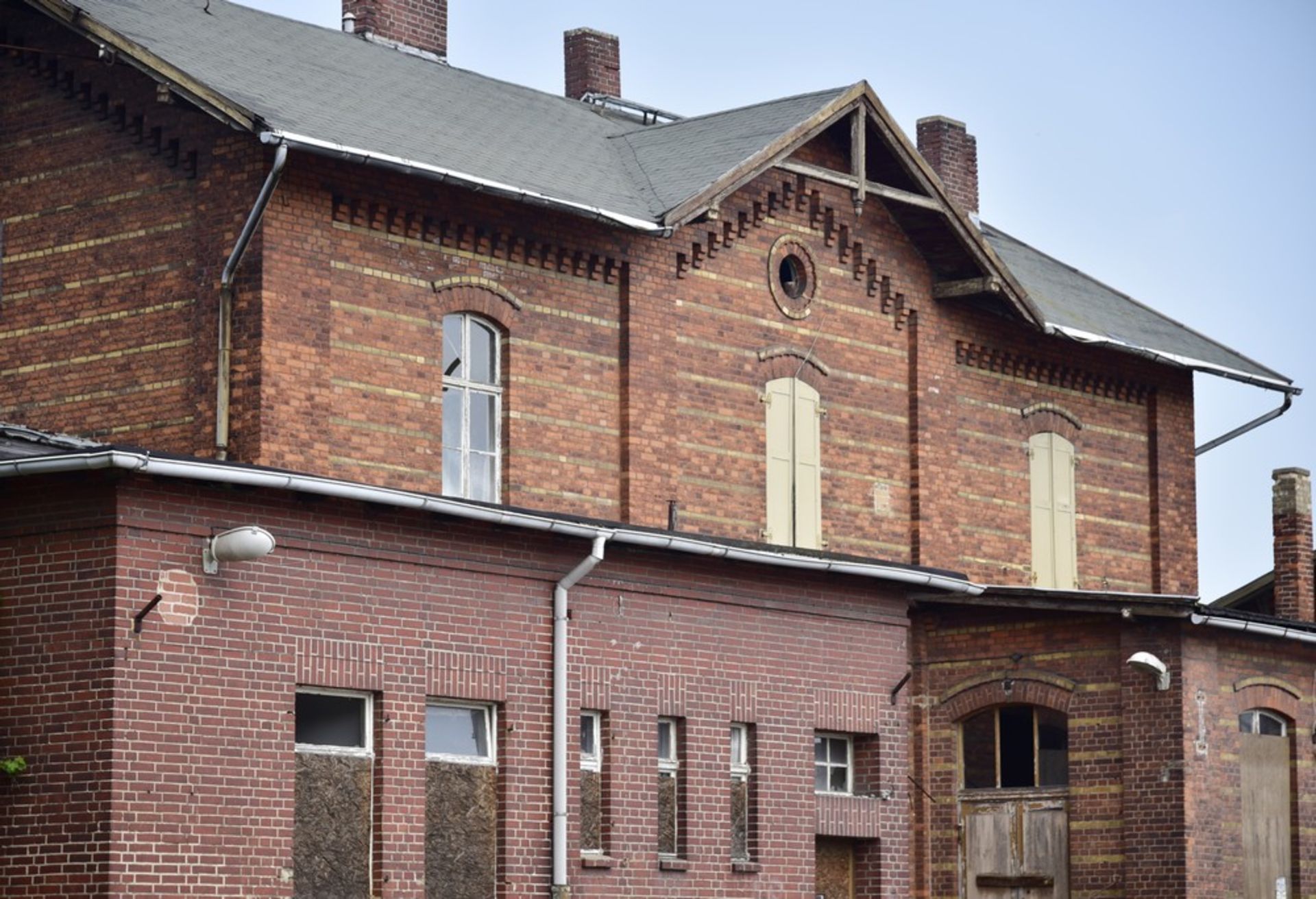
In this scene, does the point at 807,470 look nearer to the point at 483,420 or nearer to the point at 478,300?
the point at 483,420

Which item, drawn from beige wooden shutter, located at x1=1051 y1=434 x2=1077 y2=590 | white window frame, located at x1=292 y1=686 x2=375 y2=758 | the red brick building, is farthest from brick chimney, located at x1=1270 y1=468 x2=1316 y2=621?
white window frame, located at x1=292 y1=686 x2=375 y2=758

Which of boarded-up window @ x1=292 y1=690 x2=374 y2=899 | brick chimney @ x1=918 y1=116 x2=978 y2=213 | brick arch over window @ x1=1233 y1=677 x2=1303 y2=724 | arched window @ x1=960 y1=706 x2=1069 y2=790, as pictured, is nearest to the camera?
boarded-up window @ x1=292 y1=690 x2=374 y2=899

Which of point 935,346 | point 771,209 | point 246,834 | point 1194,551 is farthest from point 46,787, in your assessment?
point 1194,551

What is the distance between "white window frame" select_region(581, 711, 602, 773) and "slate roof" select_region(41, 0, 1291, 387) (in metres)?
4.85

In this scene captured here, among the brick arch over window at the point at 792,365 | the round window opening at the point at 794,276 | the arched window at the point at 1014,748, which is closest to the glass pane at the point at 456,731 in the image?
the brick arch over window at the point at 792,365

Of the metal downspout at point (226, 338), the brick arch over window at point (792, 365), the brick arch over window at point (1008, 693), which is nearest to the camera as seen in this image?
the metal downspout at point (226, 338)

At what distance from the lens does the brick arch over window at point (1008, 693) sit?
80.5 feet

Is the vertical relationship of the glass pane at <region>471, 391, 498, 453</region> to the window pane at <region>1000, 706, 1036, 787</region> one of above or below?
above

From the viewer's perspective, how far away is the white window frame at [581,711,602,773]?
65.3ft

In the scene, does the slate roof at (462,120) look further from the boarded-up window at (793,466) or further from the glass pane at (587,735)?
the glass pane at (587,735)

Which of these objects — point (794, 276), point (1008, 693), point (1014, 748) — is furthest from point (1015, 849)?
point (794, 276)

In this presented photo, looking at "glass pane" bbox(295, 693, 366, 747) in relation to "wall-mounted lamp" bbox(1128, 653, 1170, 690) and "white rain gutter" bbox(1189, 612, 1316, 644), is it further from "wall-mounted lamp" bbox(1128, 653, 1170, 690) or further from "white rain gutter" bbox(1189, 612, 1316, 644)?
"white rain gutter" bbox(1189, 612, 1316, 644)

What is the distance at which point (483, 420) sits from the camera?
22.9 m

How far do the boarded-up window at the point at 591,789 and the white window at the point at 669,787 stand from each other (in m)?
0.77
